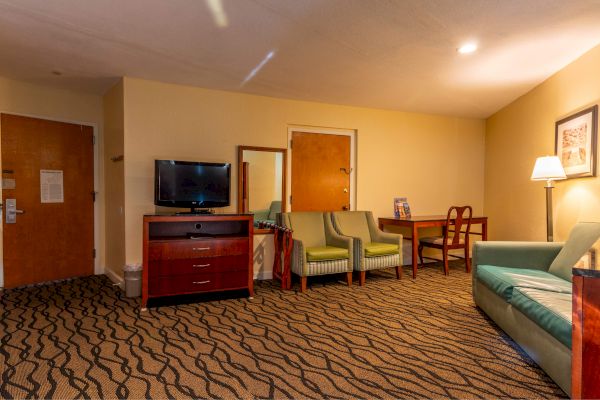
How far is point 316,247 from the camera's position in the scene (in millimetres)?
4223

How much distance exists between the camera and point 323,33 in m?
2.86

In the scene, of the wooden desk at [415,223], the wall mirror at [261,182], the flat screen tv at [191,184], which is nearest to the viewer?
the flat screen tv at [191,184]

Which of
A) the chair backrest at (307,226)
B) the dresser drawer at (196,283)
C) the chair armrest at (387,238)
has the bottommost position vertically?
the dresser drawer at (196,283)

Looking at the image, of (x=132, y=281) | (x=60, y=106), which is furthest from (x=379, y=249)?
(x=60, y=106)

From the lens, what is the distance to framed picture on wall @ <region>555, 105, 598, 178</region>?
11.2 feet

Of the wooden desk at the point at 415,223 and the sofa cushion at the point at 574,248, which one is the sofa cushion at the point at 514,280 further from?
the wooden desk at the point at 415,223

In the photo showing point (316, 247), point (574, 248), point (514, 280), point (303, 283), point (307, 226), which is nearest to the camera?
point (514, 280)

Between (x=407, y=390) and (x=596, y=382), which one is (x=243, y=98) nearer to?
(x=407, y=390)

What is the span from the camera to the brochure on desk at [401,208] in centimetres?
515

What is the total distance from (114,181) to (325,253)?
2.58 metres

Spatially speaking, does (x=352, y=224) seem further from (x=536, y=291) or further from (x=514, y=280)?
(x=536, y=291)

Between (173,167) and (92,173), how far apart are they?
1.62 metres

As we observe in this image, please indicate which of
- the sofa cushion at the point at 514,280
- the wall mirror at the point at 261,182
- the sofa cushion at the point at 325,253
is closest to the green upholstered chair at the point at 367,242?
the sofa cushion at the point at 325,253

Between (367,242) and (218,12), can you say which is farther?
(367,242)
